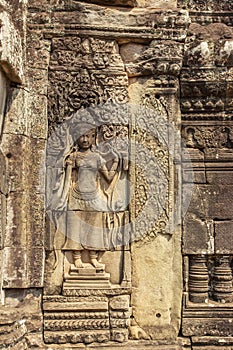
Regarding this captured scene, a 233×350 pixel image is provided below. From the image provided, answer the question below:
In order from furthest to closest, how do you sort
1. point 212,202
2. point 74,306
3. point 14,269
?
point 212,202 < point 74,306 < point 14,269

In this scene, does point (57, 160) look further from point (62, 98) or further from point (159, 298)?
point (159, 298)

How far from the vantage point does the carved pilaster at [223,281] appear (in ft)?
20.0

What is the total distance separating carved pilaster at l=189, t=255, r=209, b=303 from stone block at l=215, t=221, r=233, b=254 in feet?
0.79

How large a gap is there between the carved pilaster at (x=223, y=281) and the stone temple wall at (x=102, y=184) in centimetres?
2

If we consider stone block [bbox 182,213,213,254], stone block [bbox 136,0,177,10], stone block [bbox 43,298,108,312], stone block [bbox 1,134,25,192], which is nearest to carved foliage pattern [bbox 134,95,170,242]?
stone block [bbox 182,213,213,254]

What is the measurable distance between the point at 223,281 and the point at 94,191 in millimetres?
1995

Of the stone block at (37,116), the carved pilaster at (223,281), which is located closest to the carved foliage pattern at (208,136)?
the carved pilaster at (223,281)

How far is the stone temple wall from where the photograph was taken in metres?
5.57

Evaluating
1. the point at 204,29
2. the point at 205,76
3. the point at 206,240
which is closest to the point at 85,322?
the point at 206,240

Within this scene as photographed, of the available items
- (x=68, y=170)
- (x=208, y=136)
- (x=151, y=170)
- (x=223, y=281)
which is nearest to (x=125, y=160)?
(x=151, y=170)

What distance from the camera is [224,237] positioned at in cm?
615

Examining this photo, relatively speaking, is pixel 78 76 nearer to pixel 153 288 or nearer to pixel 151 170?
pixel 151 170

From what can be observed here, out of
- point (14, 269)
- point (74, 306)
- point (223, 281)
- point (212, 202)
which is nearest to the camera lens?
point (14, 269)

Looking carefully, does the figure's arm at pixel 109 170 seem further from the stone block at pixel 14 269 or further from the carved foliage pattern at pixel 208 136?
the stone block at pixel 14 269
